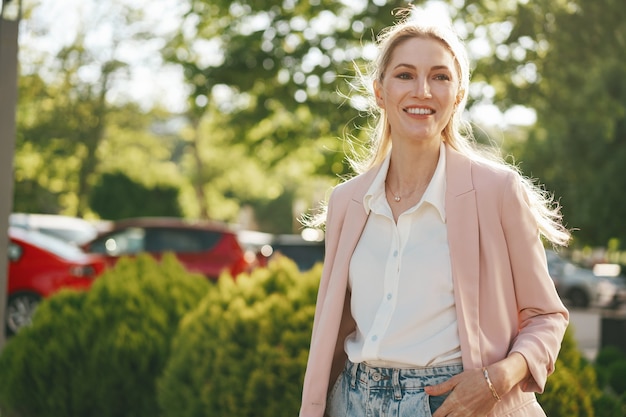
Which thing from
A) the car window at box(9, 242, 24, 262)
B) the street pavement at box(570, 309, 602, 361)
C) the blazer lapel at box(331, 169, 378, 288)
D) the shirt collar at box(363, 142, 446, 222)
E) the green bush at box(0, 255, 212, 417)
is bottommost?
the street pavement at box(570, 309, 602, 361)

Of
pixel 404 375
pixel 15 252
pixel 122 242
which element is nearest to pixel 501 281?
pixel 404 375

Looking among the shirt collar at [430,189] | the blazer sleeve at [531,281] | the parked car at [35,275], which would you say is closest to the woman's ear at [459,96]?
the shirt collar at [430,189]

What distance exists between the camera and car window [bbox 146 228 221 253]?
16.5 metres

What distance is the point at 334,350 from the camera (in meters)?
2.77

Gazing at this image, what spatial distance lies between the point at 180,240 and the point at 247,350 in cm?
1176

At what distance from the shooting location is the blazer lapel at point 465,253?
Result: 8.03 feet

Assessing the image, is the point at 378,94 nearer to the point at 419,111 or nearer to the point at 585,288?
the point at 419,111

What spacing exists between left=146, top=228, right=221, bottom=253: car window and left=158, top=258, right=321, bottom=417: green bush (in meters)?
10.9

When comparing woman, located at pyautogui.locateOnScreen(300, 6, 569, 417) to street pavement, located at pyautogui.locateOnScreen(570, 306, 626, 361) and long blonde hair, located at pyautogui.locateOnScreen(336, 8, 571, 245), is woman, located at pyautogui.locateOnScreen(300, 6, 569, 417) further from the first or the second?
street pavement, located at pyautogui.locateOnScreen(570, 306, 626, 361)

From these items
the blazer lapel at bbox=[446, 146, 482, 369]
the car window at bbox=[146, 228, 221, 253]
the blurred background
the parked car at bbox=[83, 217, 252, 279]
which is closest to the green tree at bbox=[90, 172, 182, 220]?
the blurred background

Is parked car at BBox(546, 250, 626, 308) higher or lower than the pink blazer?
lower

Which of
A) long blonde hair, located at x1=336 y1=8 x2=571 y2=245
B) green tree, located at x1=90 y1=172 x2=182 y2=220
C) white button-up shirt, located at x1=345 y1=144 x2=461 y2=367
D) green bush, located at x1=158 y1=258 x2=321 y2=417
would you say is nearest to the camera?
white button-up shirt, located at x1=345 y1=144 x2=461 y2=367

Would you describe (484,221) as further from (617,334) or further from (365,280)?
(617,334)

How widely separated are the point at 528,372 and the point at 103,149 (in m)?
33.5
